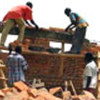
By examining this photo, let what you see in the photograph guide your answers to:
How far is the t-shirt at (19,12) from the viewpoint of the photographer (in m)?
14.4

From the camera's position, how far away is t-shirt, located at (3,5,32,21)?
1435 cm

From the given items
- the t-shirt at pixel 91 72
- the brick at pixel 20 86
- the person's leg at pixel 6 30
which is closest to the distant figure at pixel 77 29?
the t-shirt at pixel 91 72

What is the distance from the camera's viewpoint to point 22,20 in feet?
47.0

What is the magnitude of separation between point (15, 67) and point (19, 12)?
6.77 feet

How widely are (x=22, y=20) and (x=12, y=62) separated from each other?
1.78 metres

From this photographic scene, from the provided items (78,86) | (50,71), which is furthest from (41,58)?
(78,86)

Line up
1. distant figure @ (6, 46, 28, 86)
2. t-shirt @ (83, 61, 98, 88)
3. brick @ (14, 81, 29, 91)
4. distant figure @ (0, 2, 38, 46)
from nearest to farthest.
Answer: brick @ (14, 81, 29, 91) < distant figure @ (6, 46, 28, 86) < t-shirt @ (83, 61, 98, 88) < distant figure @ (0, 2, 38, 46)

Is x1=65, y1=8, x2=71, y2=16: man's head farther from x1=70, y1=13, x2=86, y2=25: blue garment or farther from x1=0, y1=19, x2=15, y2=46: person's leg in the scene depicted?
x1=0, y1=19, x2=15, y2=46: person's leg

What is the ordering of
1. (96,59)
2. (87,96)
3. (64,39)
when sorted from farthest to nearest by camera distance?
(64,39)
(96,59)
(87,96)

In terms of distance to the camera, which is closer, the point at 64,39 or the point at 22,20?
the point at 22,20

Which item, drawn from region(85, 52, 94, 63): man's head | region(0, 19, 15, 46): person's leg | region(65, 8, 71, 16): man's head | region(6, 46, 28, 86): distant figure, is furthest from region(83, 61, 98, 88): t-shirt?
region(0, 19, 15, 46): person's leg

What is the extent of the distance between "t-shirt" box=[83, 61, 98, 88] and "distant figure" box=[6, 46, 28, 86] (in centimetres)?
174

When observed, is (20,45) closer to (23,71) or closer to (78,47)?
(23,71)

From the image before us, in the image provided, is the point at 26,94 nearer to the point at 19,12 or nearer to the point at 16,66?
the point at 16,66
